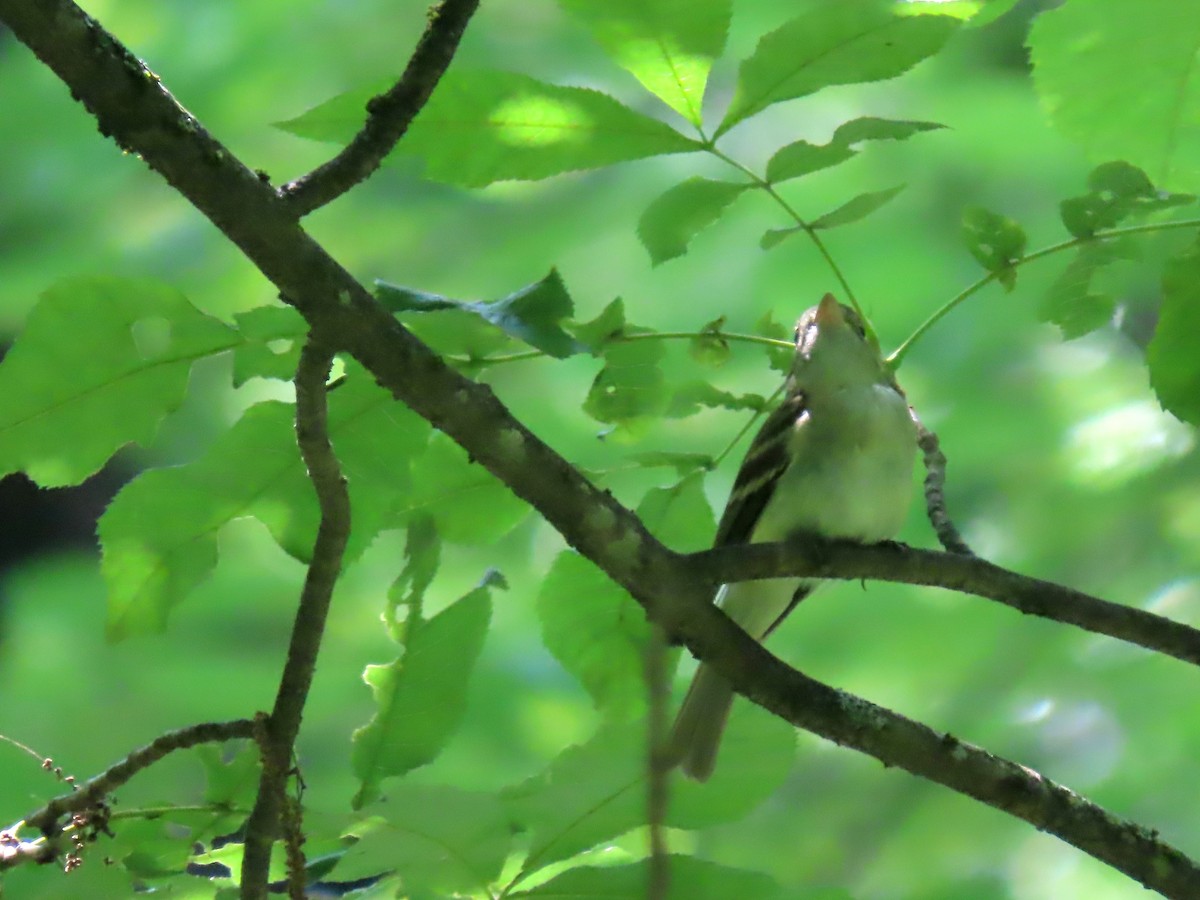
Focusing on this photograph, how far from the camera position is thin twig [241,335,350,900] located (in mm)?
1508

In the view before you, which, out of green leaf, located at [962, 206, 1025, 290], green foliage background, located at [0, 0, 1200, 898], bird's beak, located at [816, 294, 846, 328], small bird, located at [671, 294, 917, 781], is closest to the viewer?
green leaf, located at [962, 206, 1025, 290]

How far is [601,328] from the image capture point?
1.71 m

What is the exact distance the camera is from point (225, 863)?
166cm

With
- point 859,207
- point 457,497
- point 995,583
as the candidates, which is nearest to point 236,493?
point 457,497

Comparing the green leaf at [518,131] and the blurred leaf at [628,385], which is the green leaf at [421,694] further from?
the green leaf at [518,131]

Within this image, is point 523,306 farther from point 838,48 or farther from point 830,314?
point 830,314

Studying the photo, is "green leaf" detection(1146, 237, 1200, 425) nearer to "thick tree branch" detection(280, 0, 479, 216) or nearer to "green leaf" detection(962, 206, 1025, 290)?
"green leaf" detection(962, 206, 1025, 290)

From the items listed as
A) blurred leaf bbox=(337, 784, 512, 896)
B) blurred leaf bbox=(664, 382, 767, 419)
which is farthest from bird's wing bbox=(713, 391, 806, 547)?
blurred leaf bbox=(337, 784, 512, 896)

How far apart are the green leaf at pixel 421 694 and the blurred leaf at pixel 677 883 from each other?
0.23m

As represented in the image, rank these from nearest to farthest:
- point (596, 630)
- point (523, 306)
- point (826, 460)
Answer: point (523, 306), point (596, 630), point (826, 460)

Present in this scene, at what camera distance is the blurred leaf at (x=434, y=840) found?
1402 mm

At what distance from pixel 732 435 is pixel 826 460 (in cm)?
49

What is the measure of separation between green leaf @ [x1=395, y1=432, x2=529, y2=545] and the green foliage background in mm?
845

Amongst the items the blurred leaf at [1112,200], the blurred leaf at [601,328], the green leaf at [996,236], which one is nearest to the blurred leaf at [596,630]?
the blurred leaf at [601,328]
